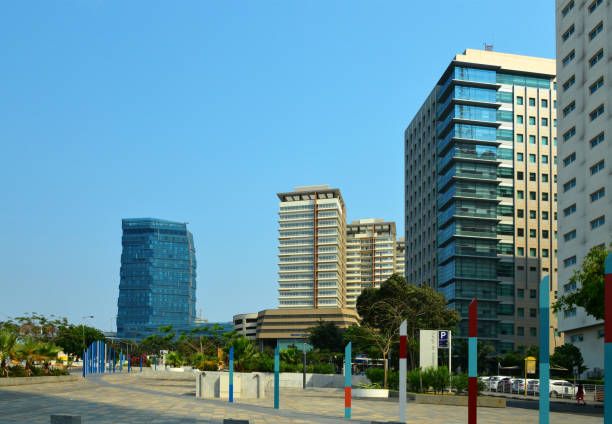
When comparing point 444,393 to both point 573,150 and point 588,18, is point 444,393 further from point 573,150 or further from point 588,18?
point 588,18

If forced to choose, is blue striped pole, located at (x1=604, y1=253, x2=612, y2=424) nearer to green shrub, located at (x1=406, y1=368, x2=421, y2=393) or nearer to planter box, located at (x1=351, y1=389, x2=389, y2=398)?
green shrub, located at (x1=406, y1=368, x2=421, y2=393)

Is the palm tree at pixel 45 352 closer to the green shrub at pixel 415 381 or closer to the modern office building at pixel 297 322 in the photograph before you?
the green shrub at pixel 415 381

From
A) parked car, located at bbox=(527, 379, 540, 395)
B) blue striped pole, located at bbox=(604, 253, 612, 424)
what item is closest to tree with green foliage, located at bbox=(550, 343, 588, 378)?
parked car, located at bbox=(527, 379, 540, 395)

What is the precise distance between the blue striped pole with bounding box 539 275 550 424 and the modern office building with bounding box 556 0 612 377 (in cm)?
7000

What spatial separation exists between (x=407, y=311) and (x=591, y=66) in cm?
3680

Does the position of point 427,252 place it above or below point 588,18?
below

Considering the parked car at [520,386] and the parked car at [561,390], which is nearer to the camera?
the parked car at [561,390]

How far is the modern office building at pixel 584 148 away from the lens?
250 ft

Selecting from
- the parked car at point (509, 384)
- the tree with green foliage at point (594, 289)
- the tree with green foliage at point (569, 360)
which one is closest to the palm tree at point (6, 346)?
the tree with green foliage at point (594, 289)

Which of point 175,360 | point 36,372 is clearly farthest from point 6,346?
point 175,360

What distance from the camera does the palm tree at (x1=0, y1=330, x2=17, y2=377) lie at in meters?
40.5

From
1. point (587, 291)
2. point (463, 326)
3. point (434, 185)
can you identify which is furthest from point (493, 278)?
point (587, 291)

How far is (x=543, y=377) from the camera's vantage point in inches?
351

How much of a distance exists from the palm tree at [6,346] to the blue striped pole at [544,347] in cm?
3806
